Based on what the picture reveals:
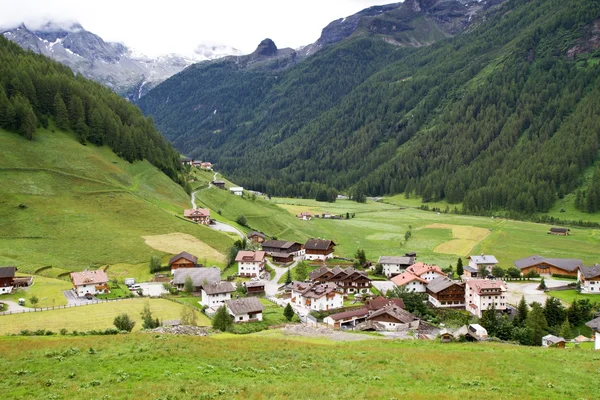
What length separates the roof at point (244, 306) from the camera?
69938 mm

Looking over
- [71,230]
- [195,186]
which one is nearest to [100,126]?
[195,186]

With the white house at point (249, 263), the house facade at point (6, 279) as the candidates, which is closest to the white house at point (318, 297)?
the white house at point (249, 263)

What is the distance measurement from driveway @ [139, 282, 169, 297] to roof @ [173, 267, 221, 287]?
2.89m

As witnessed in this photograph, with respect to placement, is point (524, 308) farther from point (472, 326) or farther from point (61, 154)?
point (61, 154)

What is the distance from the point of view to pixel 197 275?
3396 inches

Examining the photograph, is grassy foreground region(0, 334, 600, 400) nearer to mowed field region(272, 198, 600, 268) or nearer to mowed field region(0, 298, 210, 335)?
mowed field region(0, 298, 210, 335)

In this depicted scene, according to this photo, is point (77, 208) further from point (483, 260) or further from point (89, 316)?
point (483, 260)

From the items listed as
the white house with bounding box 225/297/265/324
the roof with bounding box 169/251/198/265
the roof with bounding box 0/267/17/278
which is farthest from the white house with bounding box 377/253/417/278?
the roof with bounding box 0/267/17/278

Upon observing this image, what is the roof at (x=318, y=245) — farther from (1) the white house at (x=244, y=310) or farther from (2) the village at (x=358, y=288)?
(1) the white house at (x=244, y=310)

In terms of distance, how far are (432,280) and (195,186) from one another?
106 metres

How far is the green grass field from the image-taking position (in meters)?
93.0

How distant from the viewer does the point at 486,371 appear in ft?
119

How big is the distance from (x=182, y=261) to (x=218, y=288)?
795 inches

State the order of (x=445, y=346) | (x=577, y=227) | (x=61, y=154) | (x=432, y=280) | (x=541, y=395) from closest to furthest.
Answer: (x=541, y=395), (x=445, y=346), (x=432, y=280), (x=61, y=154), (x=577, y=227)
